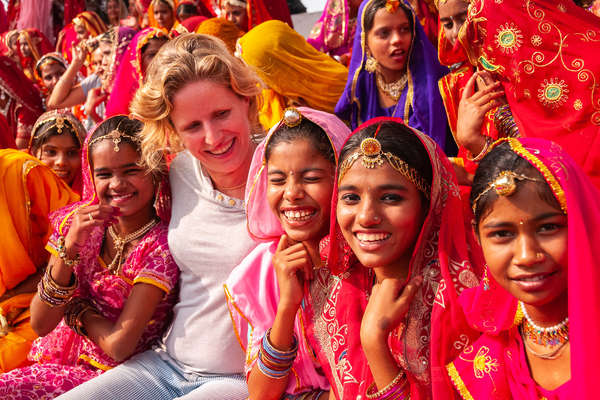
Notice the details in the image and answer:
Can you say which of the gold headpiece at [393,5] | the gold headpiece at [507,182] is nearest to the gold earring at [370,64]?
the gold headpiece at [393,5]

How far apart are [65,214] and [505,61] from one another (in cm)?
205

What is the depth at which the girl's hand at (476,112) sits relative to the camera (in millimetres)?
2572

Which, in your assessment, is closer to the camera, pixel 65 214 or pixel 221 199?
pixel 221 199

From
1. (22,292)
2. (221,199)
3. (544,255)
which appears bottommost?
(22,292)

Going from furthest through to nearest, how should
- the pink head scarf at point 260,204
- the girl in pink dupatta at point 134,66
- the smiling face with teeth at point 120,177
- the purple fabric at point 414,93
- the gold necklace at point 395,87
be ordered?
the girl in pink dupatta at point 134,66 → the gold necklace at point 395,87 → the purple fabric at point 414,93 → the smiling face with teeth at point 120,177 → the pink head scarf at point 260,204

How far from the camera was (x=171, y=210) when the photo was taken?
2.78 meters

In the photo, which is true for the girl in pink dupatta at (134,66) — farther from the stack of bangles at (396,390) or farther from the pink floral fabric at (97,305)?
the stack of bangles at (396,390)

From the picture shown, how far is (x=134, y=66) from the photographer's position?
14.3 feet

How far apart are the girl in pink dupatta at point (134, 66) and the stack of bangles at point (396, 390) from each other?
2.89m

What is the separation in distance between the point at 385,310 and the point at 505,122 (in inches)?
46.3

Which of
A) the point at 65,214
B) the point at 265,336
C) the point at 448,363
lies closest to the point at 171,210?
the point at 65,214

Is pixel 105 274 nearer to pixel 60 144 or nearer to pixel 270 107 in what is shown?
pixel 60 144

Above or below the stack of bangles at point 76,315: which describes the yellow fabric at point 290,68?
above

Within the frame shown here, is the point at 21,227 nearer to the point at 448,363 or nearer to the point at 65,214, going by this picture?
the point at 65,214
